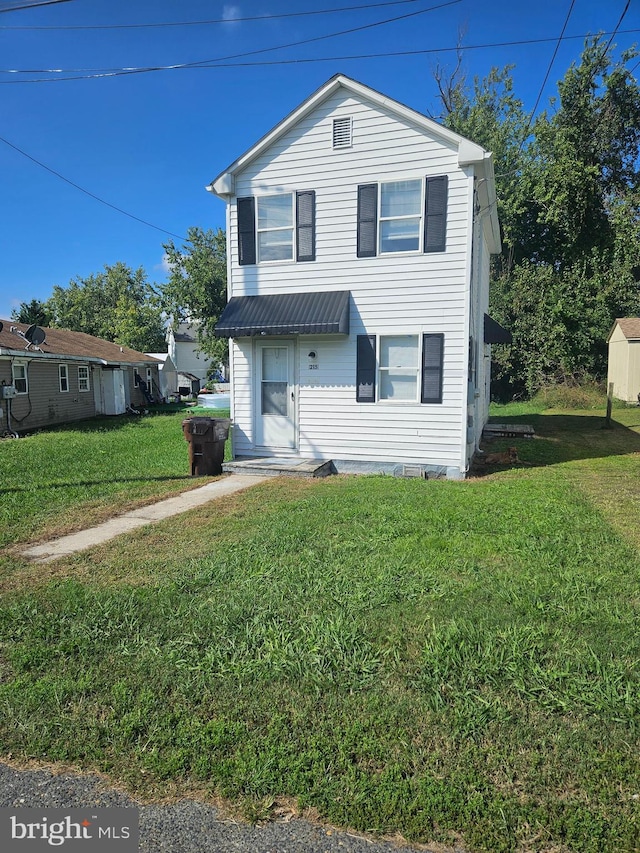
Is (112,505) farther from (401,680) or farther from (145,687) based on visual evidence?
(401,680)

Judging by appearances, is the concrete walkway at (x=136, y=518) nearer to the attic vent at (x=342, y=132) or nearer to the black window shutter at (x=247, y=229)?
the black window shutter at (x=247, y=229)

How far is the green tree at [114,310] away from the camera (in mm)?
43281

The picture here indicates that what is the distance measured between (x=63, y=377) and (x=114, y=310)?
27.5m

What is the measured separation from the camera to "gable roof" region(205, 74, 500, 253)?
8.21m

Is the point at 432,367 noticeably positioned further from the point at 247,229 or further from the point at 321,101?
the point at 321,101

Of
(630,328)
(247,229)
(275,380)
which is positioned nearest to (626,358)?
(630,328)

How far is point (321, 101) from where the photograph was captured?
8953 millimetres

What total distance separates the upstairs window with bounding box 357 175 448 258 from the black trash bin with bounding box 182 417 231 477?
392 centimetres

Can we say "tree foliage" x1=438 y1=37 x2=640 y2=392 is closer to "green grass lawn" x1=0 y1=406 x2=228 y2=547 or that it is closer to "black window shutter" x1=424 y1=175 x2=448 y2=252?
"black window shutter" x1=424 y1=175 x2=448 y2=252

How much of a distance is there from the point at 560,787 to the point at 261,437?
26.8ft

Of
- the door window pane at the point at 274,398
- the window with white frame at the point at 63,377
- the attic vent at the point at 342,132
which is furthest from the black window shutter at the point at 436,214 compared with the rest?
the window with white frame at the point at 63,377

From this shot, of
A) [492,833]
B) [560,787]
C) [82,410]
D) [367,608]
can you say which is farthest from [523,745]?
[82,410]

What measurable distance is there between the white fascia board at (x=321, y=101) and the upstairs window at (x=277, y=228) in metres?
0.50

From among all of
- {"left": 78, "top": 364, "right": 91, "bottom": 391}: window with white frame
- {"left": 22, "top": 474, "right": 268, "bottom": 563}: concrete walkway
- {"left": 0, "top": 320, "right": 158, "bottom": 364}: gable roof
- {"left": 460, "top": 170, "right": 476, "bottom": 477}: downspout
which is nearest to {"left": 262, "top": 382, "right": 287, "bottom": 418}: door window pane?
{"left": 22, "top": 474, "right": 268, "bottom": 563}: concrete walkway
